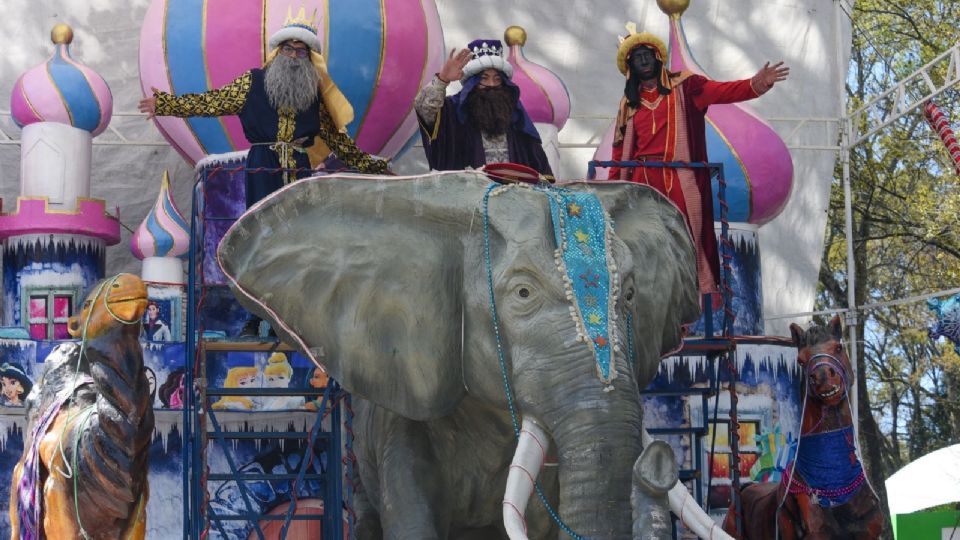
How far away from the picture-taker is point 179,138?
1274cm

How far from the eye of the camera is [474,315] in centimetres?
642

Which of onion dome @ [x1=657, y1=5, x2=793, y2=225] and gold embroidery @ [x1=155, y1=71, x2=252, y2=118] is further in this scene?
onion dome @ [x1=657, y1=5, x2=793, y2=225]

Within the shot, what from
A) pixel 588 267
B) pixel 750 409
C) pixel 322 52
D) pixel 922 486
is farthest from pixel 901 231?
pixel 588 267

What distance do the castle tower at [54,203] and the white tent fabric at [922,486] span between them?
6.86 metres

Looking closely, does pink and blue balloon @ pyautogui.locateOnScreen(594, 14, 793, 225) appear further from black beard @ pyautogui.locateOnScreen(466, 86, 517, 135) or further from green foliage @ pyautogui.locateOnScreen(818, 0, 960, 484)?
green foliage @ pyautogui.locateOnScreen(818, 0, 960, 484)

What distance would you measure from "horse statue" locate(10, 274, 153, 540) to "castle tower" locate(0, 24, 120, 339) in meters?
5.56

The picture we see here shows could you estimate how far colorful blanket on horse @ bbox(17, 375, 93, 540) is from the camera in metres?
7.06

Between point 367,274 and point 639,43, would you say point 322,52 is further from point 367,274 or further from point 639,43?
point 367,274

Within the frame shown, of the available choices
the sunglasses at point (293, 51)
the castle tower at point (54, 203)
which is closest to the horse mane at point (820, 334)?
the sunglasses at point (293, 51)

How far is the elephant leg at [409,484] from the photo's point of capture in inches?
264

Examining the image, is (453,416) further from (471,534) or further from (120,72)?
(120,72)

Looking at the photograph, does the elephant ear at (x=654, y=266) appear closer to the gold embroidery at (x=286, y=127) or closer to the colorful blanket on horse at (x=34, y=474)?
the gold embroidery at (x=286, y=127)

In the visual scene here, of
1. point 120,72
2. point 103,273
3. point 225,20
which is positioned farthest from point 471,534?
point 120,72

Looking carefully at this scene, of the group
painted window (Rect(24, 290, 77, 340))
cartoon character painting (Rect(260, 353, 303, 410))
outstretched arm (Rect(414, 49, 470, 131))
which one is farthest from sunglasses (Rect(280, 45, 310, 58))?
painted window (Rect(24, 290, 77, 340))
